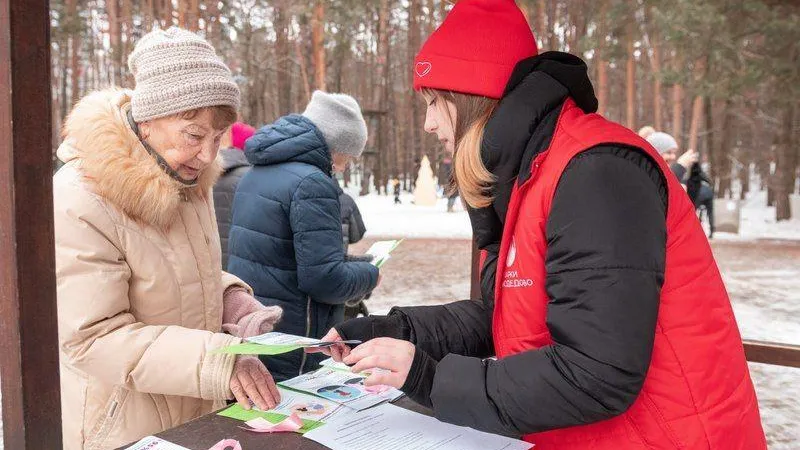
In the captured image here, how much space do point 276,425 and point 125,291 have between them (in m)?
0.51

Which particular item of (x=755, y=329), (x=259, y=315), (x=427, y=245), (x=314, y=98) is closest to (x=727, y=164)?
(x=427, y=245)

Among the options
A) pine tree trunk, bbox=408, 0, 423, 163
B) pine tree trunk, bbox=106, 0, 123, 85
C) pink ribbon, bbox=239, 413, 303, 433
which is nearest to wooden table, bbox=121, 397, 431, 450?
pink ribbon, bbox=239, 413, 303, 433

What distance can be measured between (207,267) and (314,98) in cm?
169

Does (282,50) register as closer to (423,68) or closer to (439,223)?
(439,223)

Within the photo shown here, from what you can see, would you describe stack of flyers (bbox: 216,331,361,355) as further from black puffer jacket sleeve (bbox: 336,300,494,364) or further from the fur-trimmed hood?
the fur-trimmed hood

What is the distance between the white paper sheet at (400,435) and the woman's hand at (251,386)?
0.60 feet

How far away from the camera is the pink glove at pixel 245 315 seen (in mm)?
1946

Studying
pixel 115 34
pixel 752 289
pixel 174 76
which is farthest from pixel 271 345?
pixel 115 34

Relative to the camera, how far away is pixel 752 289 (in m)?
8.27

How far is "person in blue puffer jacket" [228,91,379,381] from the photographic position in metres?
2.90

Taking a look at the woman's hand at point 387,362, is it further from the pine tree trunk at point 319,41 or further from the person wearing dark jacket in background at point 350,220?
the pine tree trunk at point 319,41

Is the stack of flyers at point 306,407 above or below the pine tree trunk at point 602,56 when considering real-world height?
below

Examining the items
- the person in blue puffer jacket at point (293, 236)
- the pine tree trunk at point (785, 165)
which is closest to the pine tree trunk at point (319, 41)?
the pine tree trunk at point (785, 165)

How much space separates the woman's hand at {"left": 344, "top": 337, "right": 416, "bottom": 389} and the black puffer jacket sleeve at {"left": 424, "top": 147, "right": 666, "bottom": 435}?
0.18 meters
